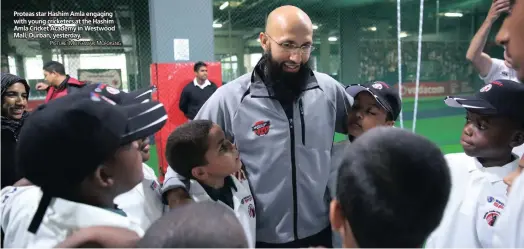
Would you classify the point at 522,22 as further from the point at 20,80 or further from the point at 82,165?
the point at 20,80

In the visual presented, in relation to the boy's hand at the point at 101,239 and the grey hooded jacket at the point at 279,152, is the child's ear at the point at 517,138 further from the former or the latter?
the boy's hand at the point at 101,239

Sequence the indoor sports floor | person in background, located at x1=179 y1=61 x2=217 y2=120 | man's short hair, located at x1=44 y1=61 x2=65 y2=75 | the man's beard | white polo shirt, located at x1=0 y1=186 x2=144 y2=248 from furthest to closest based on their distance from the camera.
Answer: the indoor sports floor, person in background, located at x1=179 y1=61 x2=217 y2=120, man's short hair, located at x1=44 y1=61 x2=65 y2=75, the man's beard, white polo shirt, located at x1=0 y1=186 x2=144 y2=248

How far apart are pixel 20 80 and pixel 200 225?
245 cm

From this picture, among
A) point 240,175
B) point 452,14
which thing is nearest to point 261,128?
point 240,175

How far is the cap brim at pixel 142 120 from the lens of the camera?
38.4 inches

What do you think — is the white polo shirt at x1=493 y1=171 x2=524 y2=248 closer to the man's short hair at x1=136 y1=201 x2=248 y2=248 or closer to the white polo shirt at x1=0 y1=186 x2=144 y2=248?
the man's short hair at x1=136 y1=201 x2=248 y2=248

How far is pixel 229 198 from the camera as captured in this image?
60.8 inches

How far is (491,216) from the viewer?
133 centimetres

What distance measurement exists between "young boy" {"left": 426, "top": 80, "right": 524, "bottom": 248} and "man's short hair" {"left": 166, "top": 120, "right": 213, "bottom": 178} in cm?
88

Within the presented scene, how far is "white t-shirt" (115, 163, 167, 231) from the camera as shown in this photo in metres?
1.36

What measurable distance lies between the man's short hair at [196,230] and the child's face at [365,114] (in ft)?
4.06

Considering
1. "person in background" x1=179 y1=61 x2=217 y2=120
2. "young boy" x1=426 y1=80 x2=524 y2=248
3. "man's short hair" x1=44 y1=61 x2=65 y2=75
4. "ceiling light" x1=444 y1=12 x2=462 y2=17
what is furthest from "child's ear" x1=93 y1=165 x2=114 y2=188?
"ceiling light" x1=444 y1=12 x2=462 y2=17

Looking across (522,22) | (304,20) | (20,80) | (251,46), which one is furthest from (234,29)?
(522,22)

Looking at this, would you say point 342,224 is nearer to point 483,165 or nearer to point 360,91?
point 483,165
